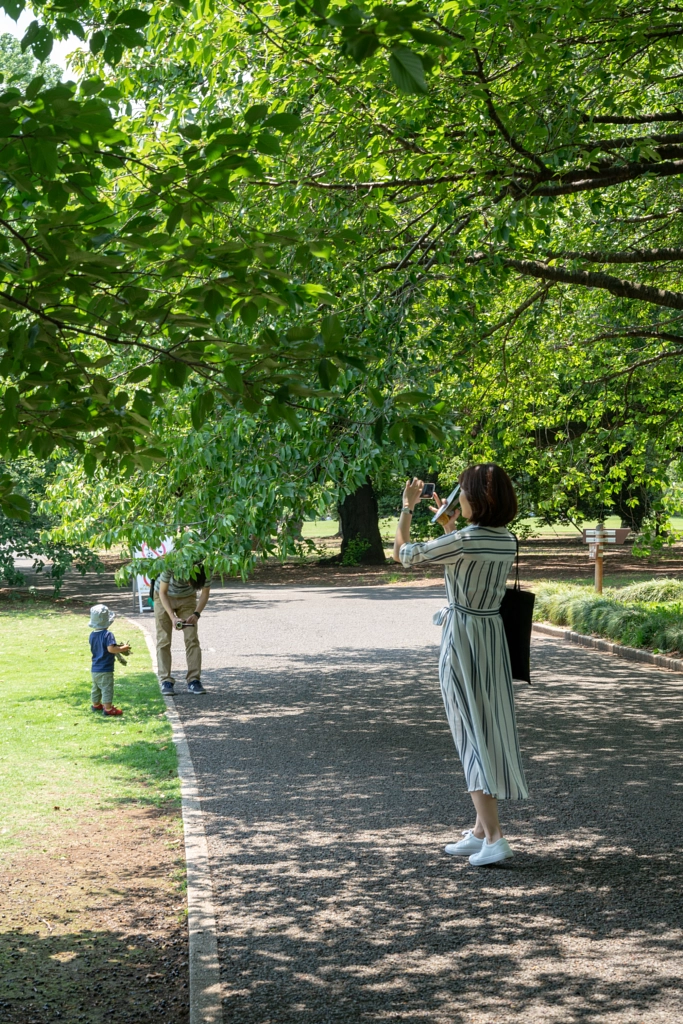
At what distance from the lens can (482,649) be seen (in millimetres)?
5785

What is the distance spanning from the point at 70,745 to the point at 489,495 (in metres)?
5.21

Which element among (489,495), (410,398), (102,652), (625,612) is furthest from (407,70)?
(625,612)

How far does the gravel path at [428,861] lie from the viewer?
4.24m

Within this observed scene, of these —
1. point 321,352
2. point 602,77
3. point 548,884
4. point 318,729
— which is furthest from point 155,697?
point 321,352

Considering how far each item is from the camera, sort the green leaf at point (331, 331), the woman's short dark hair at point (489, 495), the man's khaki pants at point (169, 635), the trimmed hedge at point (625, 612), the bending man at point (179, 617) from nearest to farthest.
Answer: the green leaf at point (331, 331) < the woman's short dark hair at point (489, 495) < the bending man at point (179, 617) < the man's khaki pants at point (169, 635) < the trimmed hedge at point (625, 612)

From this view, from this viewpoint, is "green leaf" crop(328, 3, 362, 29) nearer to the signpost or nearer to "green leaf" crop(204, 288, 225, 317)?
"green leaf" crop(204, 288, 225, 317)

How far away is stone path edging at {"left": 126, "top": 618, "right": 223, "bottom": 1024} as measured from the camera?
4.18 metres

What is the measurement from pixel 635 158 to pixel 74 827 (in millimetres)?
6433

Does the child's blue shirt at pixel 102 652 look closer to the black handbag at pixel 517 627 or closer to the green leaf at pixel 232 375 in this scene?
the black handbag at pixel 517 627

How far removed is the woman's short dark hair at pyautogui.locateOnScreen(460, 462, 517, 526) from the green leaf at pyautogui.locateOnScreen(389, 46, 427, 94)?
3263 millimetres

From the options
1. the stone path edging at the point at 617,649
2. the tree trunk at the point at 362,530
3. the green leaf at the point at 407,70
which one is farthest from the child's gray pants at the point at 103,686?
the tree trunk at the point at 362,530

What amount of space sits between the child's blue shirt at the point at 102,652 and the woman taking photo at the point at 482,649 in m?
5.28

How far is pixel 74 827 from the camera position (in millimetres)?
6785

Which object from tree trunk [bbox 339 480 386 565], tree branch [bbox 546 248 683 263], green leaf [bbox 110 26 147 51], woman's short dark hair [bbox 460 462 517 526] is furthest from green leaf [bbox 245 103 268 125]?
tree trunk [bbox 339 480 386 565]
